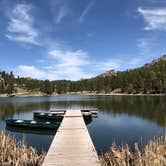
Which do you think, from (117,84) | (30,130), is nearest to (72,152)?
(30,130)

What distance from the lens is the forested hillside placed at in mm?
110000

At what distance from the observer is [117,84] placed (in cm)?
13725

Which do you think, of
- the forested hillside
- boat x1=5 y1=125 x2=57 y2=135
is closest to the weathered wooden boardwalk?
boat x1=5 y1=125 x2=57 y2=135

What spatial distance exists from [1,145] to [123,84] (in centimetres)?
11948

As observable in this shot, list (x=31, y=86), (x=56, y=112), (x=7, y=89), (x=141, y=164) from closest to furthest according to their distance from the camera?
(x=141, y=164) → (x=56, y=112) → (x=7, y=89) → (x=31, y=86)


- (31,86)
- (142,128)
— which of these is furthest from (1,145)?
(31,86)

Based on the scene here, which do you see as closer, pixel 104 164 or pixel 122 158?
pixel 122 158

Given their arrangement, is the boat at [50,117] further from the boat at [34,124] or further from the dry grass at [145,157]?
the dry grass at [145,157]

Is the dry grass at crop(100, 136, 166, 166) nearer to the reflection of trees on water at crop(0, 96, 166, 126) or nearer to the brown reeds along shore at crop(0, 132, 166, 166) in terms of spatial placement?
the brown reeds along shore at crop(0, 132, 166, 166)

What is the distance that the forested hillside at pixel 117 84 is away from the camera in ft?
361

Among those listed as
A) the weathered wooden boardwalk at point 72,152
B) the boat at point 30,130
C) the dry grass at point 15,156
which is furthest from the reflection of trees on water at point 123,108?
the dry grass at point 15,156

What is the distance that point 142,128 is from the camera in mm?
26094

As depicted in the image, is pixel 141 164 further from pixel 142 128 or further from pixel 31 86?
pixel 31 86

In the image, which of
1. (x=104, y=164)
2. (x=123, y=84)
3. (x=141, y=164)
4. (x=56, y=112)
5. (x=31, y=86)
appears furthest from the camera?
(x=31, y=86)
